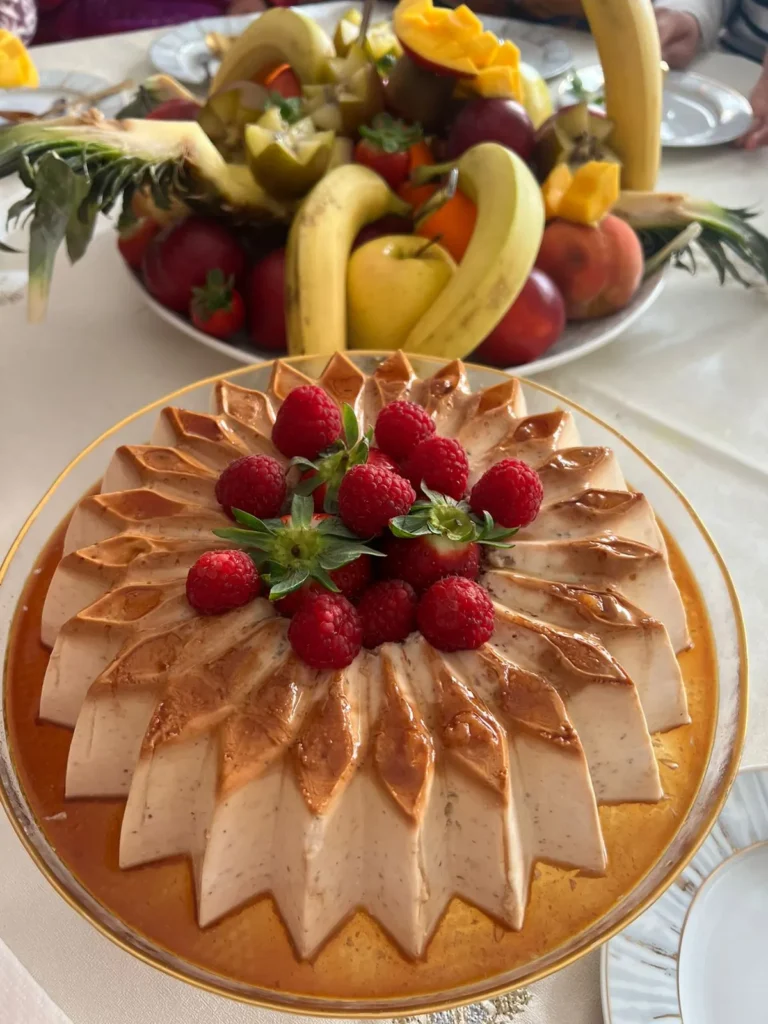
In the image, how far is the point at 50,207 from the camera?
1.25 m

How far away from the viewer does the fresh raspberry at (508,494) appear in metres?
0.86

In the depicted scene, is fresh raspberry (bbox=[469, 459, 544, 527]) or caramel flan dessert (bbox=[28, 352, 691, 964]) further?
fresh raspberry (bbox=[469, 459, 544, 527])

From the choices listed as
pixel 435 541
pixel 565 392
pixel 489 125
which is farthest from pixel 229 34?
pixel 435 541

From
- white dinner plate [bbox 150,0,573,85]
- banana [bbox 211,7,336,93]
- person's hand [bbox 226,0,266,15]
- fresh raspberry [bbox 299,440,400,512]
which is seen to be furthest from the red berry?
person's hand [bbox 226,0,266,15]

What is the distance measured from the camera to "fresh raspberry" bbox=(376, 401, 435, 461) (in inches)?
37.4

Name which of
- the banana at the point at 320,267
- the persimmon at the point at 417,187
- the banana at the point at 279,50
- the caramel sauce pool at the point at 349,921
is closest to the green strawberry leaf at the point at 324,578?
the caramel sauce pool at the point at 349,921

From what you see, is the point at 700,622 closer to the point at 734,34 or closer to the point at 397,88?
the point at 397,88

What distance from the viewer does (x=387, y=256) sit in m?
1.36

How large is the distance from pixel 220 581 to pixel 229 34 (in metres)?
2.18

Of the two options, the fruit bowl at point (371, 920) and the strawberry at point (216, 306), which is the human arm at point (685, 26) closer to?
the strawberry at point (216, 306)

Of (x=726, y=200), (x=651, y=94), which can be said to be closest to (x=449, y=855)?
(x=651, y=94)

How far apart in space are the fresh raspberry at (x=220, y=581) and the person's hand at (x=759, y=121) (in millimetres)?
2009

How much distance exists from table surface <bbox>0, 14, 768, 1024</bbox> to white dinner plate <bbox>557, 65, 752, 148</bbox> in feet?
1.98

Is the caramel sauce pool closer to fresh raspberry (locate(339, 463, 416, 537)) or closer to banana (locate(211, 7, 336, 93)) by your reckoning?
fresh raspberry (locate(339, 463, 416, 537))
